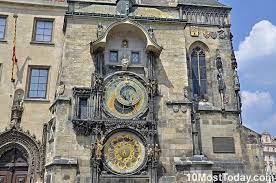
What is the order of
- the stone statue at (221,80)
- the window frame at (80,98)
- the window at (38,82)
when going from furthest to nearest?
1. the stone statue at (221,80)
2. the window at (38,82)
3. the window frame at (80,98)

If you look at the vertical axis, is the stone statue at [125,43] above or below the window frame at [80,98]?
above

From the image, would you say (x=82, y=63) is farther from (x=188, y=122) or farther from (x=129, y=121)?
(x=188, y=122)

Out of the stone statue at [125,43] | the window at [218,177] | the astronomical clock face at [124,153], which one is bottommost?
the window at [218,177]

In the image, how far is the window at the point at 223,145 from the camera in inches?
638

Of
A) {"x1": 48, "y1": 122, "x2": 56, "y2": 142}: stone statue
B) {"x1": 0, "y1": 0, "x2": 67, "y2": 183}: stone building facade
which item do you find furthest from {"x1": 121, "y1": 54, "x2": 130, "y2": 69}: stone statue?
{"x1": 48, "y1": 122, "x2": 56, "y2": 142}: stone statue

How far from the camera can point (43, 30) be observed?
18203 mm

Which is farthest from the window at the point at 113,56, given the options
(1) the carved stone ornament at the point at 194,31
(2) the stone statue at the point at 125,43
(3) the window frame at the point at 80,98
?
(1) the carved stone ornament at the point at 194,31

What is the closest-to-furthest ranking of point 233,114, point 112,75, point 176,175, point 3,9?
point 176,175 → point 112,75 → point 233,114 → point 3,9

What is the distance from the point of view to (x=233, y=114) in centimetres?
1691

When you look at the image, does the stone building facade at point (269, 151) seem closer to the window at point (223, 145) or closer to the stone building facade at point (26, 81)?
the window at point (223, 145)

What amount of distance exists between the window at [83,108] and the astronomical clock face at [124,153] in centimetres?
151

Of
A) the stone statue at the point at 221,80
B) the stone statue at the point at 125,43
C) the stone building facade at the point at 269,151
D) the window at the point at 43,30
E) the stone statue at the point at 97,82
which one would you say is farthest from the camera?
the stone building facade at the point at 269,151

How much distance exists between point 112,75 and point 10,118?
5.35 metres

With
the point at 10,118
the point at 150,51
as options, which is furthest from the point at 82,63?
the point at 10,118
